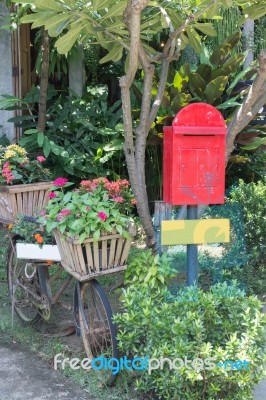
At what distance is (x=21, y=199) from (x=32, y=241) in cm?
44

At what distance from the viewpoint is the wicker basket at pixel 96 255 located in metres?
3.49

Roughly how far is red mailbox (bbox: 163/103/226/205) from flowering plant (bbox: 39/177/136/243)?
0.35 metres

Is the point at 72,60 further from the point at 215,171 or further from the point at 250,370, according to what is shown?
the point at 250,370

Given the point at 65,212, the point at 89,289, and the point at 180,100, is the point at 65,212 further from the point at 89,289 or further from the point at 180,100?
the point at 180,100

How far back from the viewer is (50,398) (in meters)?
3.45

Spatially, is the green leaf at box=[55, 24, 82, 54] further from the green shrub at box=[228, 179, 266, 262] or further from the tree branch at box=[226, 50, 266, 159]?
the green shrub at box=[228, 179, 266, 262]

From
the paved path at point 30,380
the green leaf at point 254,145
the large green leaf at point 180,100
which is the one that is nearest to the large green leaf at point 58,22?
the paved path at point 30,380

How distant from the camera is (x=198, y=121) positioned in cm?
352

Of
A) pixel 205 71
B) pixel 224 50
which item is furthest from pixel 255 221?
pixel 224 50

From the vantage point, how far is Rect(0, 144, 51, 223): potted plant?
4.38 m

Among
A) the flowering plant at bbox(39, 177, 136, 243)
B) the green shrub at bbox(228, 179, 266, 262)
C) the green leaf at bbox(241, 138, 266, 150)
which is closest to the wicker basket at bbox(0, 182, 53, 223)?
the flowering plant at bbox(39, 177, 136, 243)

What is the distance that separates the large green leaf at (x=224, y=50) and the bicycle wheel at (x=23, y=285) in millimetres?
3699

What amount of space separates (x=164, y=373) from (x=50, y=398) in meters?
0.80

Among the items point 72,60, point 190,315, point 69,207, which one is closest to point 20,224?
point 69,207
